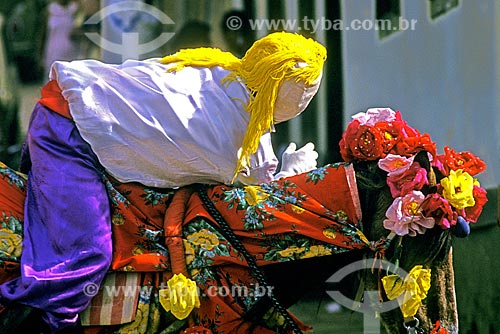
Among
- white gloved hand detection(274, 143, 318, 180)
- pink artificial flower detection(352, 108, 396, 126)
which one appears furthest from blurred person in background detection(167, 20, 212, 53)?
pink artificial flower detection(352, 108, 396, 126)

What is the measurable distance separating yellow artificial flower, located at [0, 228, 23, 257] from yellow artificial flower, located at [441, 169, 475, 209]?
1116 millimetres

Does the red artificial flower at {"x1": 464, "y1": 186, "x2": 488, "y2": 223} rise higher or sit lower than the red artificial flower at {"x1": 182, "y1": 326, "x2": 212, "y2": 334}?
higher

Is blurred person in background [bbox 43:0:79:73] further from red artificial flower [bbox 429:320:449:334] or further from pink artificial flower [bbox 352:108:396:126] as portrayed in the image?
red artificial flower [bbox 429:320:449:334]

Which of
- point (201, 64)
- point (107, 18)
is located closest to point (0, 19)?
point (107, 18)

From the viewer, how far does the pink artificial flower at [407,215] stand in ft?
7.99

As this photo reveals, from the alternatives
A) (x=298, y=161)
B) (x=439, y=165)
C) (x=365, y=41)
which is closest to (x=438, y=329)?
(x=439, y=165)

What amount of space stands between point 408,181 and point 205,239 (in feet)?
1.81

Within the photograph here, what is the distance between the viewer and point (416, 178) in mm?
2461

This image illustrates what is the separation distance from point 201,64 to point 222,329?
74cm

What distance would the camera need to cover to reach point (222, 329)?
253 centimetres

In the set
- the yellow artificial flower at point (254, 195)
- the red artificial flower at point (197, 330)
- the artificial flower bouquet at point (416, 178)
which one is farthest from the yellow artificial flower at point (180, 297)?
the artificial flower bouquet at point (416, 178)

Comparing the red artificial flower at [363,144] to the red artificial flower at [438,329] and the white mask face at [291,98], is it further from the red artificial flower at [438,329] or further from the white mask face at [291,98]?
the red artificial flower at [438,329]

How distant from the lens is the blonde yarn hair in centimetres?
259

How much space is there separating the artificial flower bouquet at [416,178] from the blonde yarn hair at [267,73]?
0.70 feet
